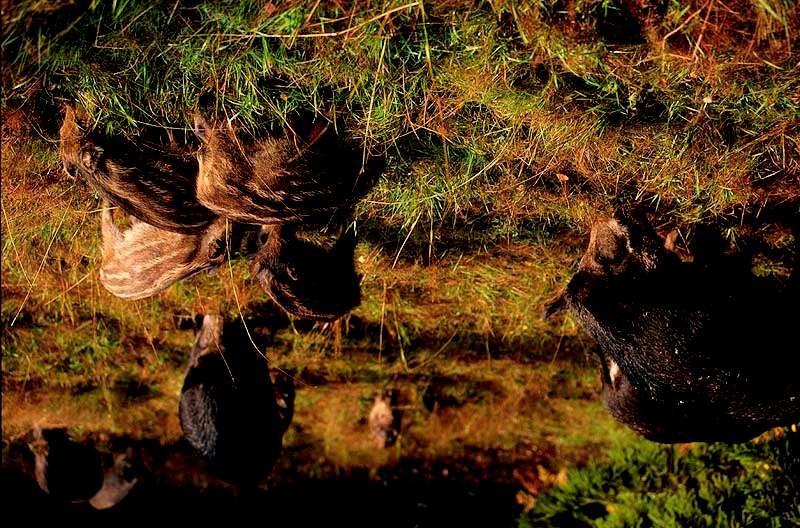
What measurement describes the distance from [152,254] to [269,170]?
99 cm

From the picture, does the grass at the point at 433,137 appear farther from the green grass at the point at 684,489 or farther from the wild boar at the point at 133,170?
the green grass at the point at 684,489

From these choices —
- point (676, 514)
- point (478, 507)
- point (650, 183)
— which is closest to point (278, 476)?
point (478, 507)

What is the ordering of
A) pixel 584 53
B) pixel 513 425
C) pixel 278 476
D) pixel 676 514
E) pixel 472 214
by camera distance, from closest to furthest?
pixel 584 53
pixel 472 214
pixel 676 514
pixel 513 425
pixel 278 476

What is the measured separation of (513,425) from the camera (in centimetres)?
666

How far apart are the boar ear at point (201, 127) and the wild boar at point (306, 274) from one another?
57 centimetres

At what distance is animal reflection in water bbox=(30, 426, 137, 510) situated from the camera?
19.0ft

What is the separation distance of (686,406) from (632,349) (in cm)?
40

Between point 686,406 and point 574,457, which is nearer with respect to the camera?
point 686,406

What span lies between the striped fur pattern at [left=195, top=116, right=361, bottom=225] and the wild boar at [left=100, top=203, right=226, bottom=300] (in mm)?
355

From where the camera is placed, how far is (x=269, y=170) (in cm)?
285

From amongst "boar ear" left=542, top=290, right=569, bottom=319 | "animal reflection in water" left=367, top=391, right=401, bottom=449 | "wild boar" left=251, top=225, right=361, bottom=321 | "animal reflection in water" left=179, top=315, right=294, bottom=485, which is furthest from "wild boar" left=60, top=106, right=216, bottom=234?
"animal reflection in water" left=367, top=391, right=401, bottom=449

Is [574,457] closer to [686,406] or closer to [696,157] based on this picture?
[686,406]

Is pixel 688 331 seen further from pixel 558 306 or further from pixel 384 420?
pixel 384 420

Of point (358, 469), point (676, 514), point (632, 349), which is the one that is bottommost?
point (358, 469)
